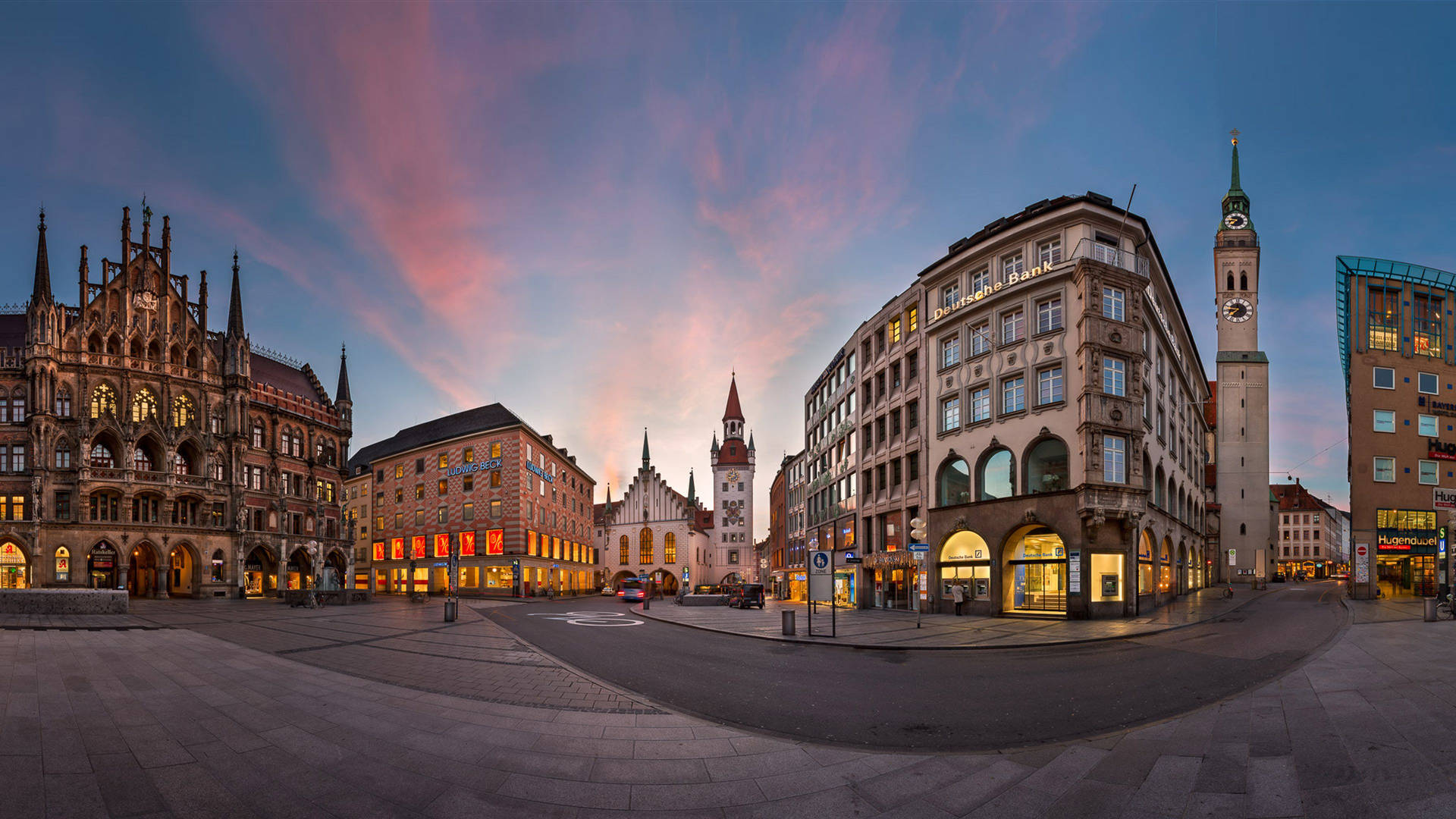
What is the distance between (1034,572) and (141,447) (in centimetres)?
6539

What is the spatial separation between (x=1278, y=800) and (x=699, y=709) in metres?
7.05

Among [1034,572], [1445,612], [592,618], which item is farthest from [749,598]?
[1445,612]

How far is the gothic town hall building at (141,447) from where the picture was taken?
52.0 m

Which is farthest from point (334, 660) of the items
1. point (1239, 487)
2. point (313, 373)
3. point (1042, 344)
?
point (1239, 487)

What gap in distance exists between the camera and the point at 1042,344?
32062 mm

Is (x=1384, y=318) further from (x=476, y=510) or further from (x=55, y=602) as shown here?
(x=55, y=602)

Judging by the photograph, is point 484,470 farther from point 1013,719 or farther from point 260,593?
point 1013,719

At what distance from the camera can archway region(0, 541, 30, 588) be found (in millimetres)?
50812

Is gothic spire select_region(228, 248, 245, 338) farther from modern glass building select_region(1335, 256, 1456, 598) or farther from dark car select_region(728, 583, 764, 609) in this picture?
modern glass building select_region(1335, 256, 1456, 598)

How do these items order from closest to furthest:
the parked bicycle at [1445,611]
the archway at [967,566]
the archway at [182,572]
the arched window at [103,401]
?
1. the parked bicycle at [1445,611]
2. the archway at [967,566]
3. the arched window at [103,401]
4. the archway at [182,572]

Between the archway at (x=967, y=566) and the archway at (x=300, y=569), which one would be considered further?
the archway at (x=300, y=569)

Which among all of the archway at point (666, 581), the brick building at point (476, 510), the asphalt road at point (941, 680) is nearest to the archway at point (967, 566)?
the asphalt road at point (941, 680)

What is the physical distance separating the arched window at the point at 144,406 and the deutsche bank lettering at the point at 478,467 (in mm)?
23900

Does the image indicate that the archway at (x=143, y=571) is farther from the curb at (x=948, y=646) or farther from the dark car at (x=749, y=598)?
the curb at (x=948, y=646)
